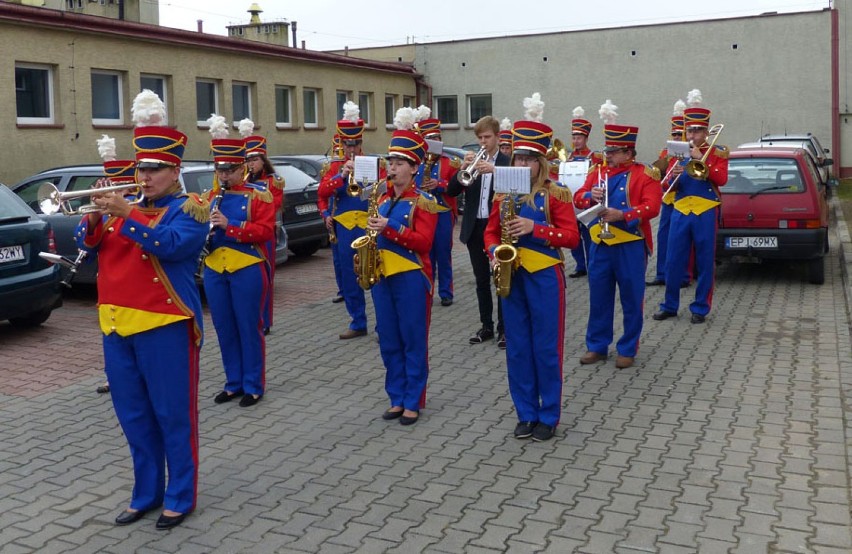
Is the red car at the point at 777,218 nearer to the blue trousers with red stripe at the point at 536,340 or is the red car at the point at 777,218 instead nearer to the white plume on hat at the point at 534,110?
the white plume on hat at the point at 534,110

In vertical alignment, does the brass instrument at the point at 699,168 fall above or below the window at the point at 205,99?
below

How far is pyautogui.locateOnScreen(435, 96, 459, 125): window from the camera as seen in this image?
3488cm

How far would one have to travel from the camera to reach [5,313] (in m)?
9.38

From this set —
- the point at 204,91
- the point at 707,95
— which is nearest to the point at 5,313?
the point at 204,91

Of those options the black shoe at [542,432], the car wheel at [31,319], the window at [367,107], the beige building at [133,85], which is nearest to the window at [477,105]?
the window at [367,107]

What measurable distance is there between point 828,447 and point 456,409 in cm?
254

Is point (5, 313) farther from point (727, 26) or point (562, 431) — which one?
point (727, 26)

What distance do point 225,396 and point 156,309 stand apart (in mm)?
2748

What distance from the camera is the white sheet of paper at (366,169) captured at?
8.84 m

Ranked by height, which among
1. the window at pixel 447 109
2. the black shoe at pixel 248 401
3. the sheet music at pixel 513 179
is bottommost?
the black shoe at pixel 248 401

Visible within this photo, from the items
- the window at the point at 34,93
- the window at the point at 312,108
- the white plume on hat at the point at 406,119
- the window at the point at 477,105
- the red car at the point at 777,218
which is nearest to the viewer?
the white plume on hat at the point at 406,119

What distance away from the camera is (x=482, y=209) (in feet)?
29.5

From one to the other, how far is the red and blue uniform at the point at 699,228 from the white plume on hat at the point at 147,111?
21.8ft

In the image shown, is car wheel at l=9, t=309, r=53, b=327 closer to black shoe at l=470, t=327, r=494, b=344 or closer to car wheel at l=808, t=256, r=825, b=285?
black shoe at l=470, t=327, r=494, b=344
